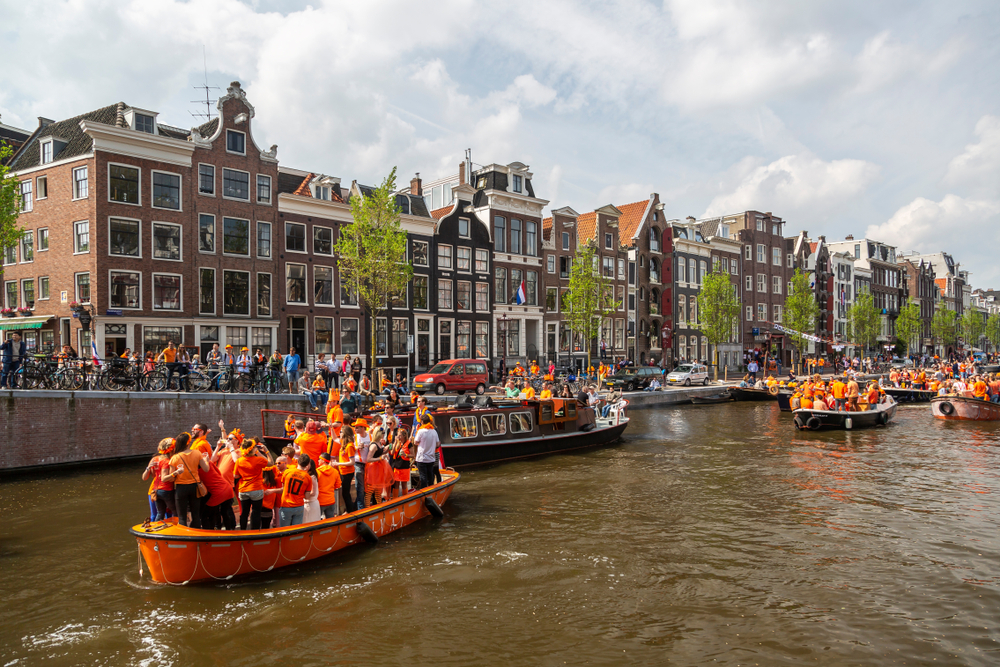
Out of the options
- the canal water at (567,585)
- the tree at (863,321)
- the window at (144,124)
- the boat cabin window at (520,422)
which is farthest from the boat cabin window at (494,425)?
the tree at (863,321)

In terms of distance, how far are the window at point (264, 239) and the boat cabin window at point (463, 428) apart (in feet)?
61.8

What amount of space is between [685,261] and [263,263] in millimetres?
40139

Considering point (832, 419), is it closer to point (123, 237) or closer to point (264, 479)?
point (264, 479)

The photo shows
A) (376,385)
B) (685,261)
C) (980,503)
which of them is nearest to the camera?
(980,503)

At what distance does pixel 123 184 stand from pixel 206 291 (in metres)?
5.98

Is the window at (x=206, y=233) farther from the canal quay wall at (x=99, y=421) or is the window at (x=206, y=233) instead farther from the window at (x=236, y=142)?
the canal quay wall at (x=99, y=421)

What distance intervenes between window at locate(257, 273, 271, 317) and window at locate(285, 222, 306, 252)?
213 centimetres

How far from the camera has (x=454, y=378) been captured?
107ft

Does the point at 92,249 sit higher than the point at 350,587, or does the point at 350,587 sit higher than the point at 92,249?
the point at 92,249

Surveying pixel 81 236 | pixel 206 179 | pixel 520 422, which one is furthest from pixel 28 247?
pixel 520 422

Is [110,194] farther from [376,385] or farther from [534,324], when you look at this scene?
[534,324]

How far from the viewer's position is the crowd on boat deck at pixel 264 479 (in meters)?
10.2

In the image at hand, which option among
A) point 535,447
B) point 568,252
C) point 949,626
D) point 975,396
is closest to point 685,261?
point 568,252

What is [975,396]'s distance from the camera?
3400 centimetres
